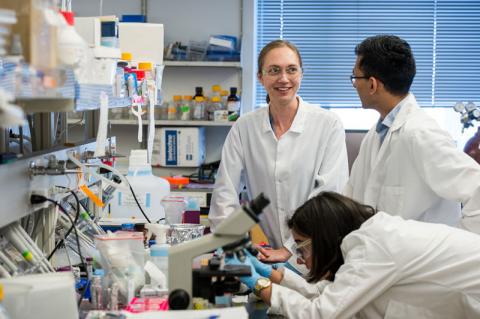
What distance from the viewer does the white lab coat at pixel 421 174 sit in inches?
84.1

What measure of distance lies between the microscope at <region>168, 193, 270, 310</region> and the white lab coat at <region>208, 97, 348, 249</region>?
113 centimetres

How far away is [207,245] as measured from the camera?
1.42m

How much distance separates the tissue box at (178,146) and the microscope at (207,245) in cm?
295

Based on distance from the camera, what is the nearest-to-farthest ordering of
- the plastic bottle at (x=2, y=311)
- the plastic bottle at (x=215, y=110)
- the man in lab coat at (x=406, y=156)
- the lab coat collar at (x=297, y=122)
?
the plastic bottle at (x=2, y=311), the man in lab coat at (x=406, y=156), the lab coat collar at (x=297, y=122), the plastic bottle at (x=215, y=110)

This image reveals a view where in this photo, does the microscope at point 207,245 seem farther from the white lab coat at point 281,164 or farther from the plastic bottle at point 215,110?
the plastic bottle at point 215,110

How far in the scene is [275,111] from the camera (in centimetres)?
279

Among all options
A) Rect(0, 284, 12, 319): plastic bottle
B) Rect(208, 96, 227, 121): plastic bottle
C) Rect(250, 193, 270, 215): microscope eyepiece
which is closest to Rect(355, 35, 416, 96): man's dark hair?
Rect(250, 193, 270, 215): microscope eyepiece

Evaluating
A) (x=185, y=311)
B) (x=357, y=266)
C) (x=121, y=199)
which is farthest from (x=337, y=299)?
(x=121, y=199)

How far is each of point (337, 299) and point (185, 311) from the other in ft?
1.46

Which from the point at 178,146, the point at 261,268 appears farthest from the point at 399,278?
the point at 178,146

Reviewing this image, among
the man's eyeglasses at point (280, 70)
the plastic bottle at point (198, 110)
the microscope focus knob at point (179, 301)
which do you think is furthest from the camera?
the plastic bottle at point (198, 110)

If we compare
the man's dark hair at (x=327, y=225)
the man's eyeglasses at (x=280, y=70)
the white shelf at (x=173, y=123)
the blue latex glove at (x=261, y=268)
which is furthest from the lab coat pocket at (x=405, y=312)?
the white shelf at (x=173, y=123)

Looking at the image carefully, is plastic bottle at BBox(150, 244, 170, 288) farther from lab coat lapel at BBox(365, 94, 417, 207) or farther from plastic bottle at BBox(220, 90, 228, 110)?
plastic bottle at BBox(220, 90, 228, 110)

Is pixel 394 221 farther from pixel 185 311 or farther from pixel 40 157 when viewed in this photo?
pixel 40 157
